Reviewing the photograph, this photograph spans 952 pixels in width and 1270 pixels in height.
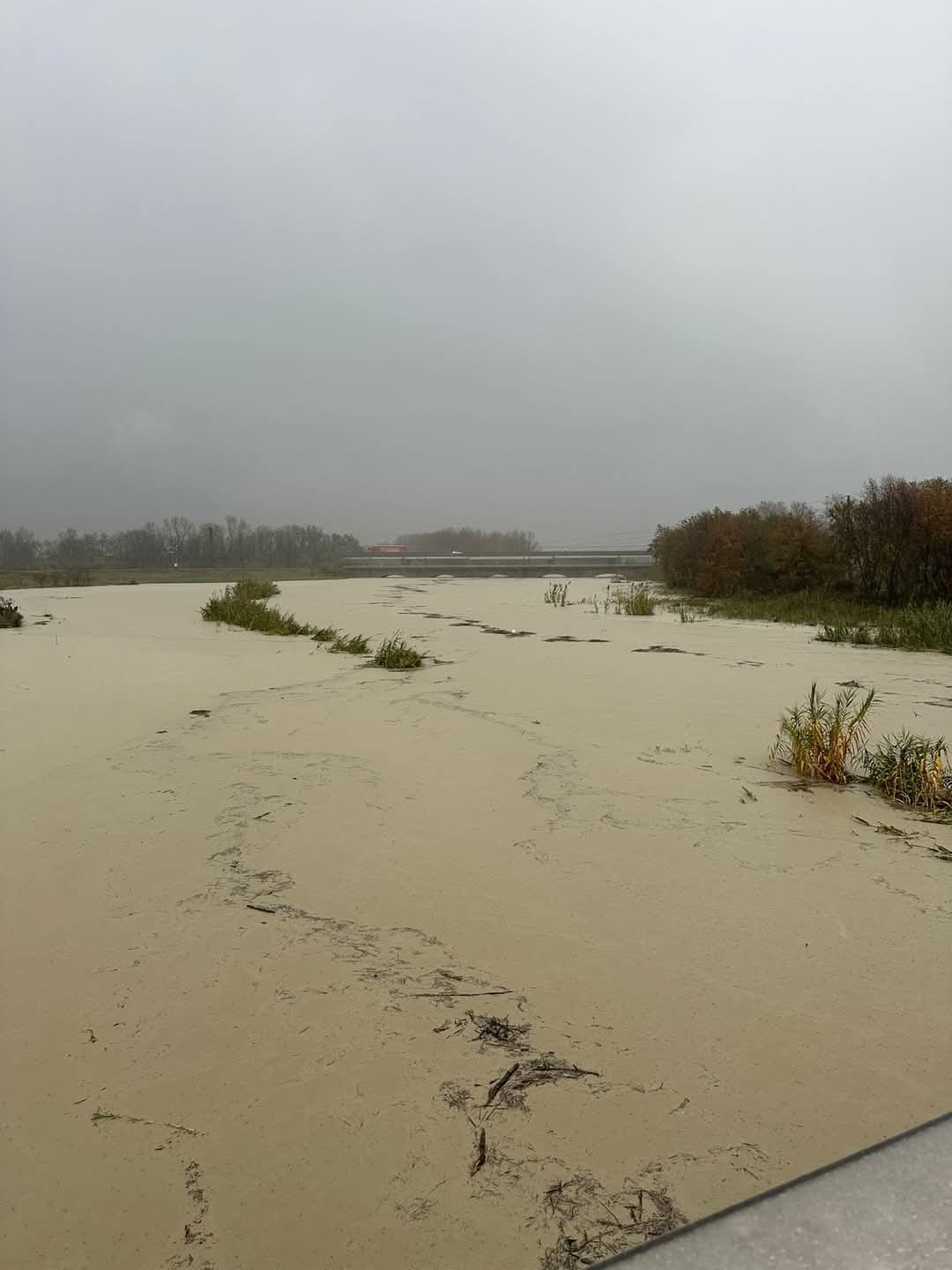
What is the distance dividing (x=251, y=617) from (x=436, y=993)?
897 cm

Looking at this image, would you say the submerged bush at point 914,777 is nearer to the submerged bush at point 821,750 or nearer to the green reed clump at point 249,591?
the submerged bush at point 821,750

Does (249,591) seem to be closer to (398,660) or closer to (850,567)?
(398,660)

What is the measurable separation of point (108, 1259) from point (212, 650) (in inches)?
258

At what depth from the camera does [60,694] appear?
473 cm

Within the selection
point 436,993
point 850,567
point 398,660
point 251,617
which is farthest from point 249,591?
point 436,993

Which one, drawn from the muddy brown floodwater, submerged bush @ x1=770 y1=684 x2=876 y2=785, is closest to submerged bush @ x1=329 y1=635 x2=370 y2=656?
the muddy brown floodwater

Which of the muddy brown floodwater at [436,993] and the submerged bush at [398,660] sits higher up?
the submerged bush at [398,660]

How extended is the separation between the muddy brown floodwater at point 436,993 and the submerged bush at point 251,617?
5528 mm

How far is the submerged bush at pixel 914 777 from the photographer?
2.85m

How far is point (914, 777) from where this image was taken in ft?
9.66

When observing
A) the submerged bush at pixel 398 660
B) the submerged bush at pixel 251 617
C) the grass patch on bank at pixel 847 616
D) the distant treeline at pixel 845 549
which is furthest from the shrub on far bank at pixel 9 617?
the distant treeline at pixel 845 549

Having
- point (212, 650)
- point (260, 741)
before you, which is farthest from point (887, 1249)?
point (212, 650)

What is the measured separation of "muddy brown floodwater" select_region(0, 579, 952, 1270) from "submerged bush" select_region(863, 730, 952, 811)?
16 cm

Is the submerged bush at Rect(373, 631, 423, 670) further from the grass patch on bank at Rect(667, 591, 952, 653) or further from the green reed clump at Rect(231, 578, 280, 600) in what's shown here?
the green reed clump at Rect(231, 578, 280, 600)
